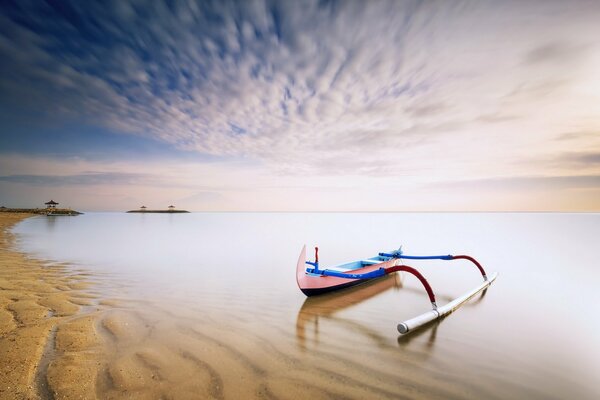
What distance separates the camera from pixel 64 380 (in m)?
3.60

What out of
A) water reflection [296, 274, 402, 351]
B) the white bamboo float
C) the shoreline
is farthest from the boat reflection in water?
the shoreline

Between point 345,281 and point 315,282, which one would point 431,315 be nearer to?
point 345,281

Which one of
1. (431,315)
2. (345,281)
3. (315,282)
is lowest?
(431,315)

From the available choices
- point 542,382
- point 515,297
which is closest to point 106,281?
point 542,382

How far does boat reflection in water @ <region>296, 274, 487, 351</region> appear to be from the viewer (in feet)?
19.3

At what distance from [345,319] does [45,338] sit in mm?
6260

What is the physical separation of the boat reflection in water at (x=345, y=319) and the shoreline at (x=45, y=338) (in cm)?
367

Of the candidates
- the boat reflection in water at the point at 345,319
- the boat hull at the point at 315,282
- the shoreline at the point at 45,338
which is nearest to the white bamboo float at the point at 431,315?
the boat reflection in water at the point at 345,319

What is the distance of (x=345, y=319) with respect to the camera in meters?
7.07

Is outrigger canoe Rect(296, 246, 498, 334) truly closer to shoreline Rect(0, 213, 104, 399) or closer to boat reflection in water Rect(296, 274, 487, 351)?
boat reflection in water Rect(296, 274, 487, 351)

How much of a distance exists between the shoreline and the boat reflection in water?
3.67m

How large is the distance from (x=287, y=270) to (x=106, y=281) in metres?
7.35

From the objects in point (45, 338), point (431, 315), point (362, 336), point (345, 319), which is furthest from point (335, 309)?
point (45, 338)

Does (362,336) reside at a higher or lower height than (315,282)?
lower
